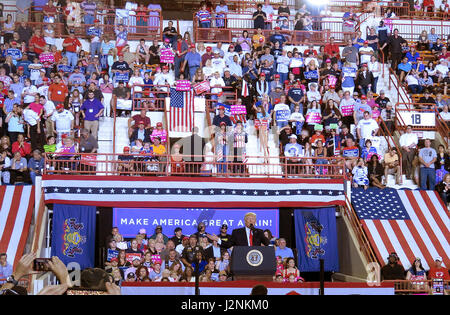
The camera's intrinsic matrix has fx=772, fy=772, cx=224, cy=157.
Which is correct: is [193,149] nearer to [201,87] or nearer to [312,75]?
[201,87]

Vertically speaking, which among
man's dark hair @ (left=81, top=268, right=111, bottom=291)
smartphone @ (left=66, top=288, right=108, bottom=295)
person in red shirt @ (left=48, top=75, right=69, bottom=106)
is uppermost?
person in red shirt @ (left=48, top=75, right=69, bottom=106)

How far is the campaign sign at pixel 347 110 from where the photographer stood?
76.9ft

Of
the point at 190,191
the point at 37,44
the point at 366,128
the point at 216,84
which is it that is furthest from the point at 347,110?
the point at 37,44

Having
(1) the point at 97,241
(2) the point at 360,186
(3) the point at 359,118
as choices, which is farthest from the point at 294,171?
(1) the point at 97,241

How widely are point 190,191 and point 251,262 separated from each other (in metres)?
6.73

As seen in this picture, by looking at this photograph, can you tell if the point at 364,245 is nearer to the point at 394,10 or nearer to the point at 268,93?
the point at 268,93

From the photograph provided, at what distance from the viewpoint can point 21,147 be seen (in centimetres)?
2112

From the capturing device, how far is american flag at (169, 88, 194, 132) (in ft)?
73.1

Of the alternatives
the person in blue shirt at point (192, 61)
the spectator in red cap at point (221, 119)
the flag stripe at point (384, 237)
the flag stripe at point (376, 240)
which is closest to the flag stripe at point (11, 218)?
the spectator in red cap at point (221, 119)

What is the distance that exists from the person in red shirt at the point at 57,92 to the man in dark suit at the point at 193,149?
3.99 meters

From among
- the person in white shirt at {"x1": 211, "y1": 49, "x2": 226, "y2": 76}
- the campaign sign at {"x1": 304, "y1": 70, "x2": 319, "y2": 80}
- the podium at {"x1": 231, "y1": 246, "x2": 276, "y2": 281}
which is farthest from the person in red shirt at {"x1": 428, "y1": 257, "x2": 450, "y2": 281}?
the person in white shirt at {"x1": 211, "y1": 49, "x2": 226, "y2": 76}

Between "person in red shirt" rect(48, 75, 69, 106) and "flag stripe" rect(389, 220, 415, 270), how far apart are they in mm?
10099

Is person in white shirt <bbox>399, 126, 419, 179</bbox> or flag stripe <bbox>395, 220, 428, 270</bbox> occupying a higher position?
person in white shirt <bbox>399, 126, 419, 179</bbox>

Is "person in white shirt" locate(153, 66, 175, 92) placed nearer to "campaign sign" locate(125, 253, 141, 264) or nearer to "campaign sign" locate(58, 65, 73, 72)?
"campaign sign" locate(58, 65, 73, 72)
